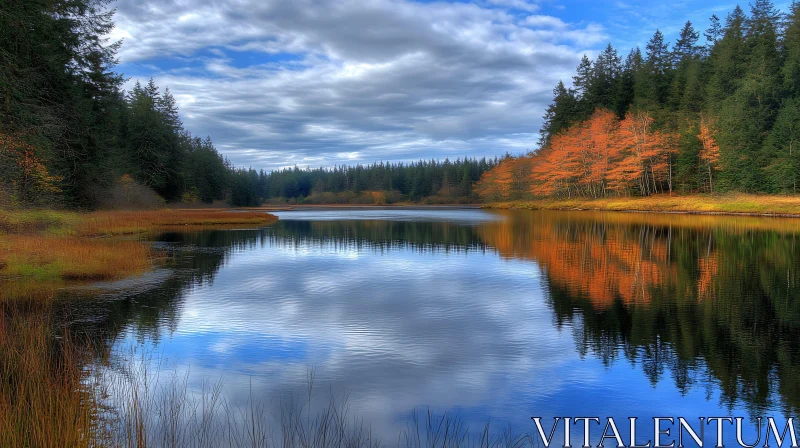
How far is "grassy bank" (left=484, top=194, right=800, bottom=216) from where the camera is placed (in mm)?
48906

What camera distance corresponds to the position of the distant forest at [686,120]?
54438 mm

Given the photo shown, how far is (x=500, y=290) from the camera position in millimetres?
16641

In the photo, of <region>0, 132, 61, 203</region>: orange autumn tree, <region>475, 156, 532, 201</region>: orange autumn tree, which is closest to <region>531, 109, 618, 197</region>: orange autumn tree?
<region>475, 156, 532, 201</region>: orange autumn tree

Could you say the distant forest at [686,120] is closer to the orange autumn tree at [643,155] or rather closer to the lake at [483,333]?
the orange autumn tree at [643,155]

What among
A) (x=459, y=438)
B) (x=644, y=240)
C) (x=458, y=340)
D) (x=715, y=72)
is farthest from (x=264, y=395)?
(x=715, y=72)

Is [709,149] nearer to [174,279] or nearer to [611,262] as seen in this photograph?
[611,262]

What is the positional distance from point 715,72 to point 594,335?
232ft

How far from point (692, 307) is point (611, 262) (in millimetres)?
8649

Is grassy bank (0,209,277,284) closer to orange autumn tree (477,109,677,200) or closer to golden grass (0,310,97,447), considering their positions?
golden grass (0,310,97,447)

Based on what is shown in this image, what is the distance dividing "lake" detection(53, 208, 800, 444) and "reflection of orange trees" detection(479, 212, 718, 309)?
155mm

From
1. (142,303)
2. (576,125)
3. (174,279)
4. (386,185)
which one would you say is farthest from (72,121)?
(386,185)

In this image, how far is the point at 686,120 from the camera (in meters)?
67.1

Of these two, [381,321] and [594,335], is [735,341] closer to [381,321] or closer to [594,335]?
[594,335]

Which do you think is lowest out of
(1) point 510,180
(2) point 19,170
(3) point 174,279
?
(3) point 174,279
